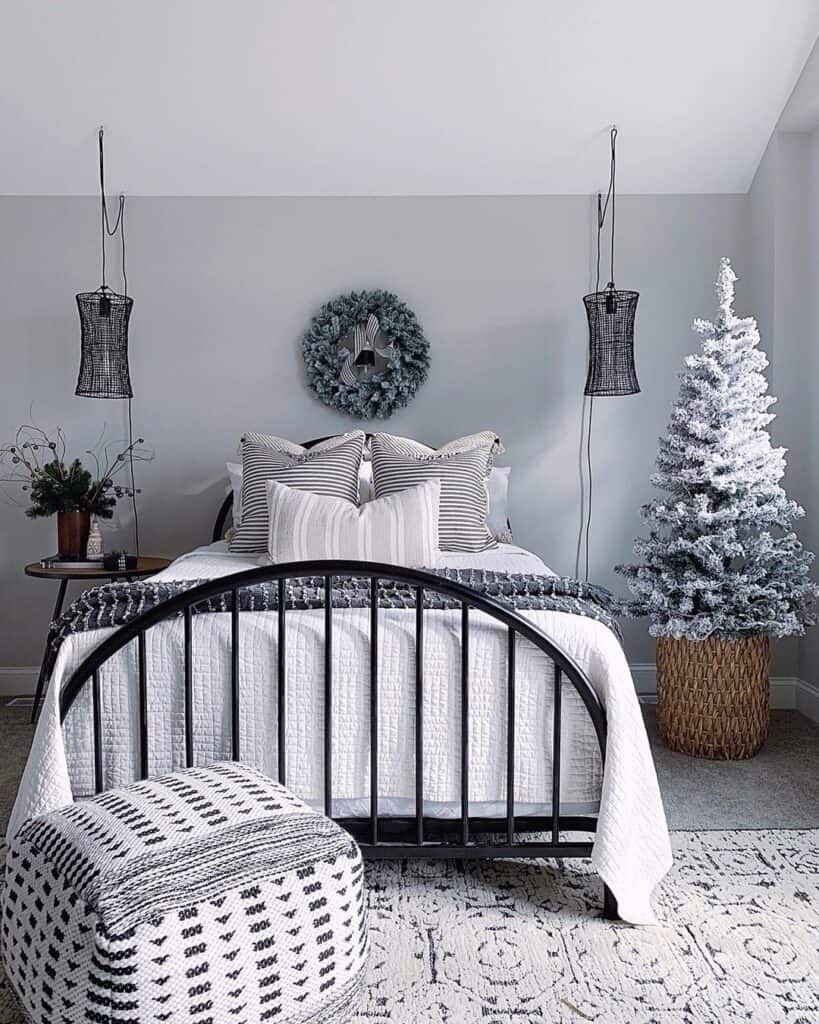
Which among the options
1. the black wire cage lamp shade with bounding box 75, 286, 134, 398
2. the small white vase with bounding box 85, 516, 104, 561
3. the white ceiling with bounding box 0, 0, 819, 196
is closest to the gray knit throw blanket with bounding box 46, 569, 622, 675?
the small white vase with bounding box 85, 516, 104, 561

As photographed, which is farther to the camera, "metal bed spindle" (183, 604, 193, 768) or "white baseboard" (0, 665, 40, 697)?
"white baseboard" (0, 665, 40, 697)

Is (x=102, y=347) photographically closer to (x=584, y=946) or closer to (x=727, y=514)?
(x=727, y=514)

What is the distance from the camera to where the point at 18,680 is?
429cm

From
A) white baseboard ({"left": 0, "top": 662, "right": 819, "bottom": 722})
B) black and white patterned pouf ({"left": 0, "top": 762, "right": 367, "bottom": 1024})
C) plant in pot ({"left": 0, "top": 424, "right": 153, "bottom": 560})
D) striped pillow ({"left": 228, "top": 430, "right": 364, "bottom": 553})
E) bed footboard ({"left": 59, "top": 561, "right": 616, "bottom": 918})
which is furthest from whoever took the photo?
white baseboard ({"left": 0, "top": 662, "right": 819, "bottom": 722})

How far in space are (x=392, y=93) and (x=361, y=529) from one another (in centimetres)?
187

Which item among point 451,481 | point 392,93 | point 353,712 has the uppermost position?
point 392,93

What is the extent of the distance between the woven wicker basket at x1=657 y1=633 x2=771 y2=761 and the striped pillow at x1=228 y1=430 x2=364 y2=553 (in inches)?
53.5

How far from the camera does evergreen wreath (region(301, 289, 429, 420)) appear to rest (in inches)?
163

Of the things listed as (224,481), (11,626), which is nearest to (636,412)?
(224,481)

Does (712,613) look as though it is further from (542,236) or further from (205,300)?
(205,300)

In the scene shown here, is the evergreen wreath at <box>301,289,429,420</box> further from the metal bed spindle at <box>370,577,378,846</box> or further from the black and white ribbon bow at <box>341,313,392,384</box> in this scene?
the metal bed spindle at <box>370,577,378,846</box>

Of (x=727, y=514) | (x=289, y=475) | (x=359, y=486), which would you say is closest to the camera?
(x=727, y=514)

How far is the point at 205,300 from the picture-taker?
421 centimetres

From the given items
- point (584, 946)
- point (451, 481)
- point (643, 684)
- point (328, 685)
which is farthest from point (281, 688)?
point (643, 684)
